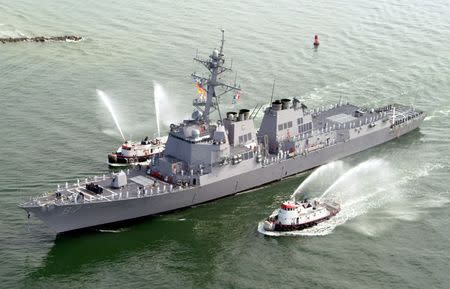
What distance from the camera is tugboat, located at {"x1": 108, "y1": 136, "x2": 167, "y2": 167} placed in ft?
183

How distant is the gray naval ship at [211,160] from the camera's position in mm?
44531

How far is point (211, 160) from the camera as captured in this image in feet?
161

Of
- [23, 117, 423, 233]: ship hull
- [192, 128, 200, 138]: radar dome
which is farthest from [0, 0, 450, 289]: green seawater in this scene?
[192, 128, 200, 138]: radar dome

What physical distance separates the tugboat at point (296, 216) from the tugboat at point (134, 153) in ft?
47.5

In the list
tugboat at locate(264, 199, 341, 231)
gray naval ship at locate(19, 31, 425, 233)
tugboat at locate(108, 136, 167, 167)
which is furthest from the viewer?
tugboat at locate(108, 136, 167, 167)

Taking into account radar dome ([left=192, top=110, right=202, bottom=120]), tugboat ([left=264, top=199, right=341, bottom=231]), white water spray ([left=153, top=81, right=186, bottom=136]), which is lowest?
tugboat ([left=264, top=199, right=341, bottom=231])

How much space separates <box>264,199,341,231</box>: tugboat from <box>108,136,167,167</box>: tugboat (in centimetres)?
1447

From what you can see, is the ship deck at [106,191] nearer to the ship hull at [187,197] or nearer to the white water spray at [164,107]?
the ship hull at [187,197]

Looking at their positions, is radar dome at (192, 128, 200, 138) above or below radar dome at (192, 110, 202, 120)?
below

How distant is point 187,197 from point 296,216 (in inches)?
342

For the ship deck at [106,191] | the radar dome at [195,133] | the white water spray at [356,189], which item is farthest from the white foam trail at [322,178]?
the ship deck at [106,191]

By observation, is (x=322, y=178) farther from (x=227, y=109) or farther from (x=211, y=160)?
(x=227, y=109)

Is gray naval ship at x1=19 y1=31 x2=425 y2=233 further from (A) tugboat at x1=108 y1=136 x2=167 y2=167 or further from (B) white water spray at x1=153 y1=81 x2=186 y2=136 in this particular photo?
(B) white water spray at x1=153 y1=81 x2=186 y2=136

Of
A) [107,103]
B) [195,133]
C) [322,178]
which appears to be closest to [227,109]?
[107,103]
